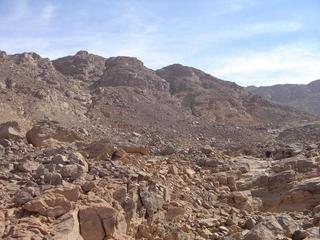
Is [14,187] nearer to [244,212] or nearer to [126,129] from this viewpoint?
[244,212]

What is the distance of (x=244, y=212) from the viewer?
927 centimetres

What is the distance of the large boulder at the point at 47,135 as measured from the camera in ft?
40.1

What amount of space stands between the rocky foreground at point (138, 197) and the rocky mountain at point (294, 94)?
6300 cm

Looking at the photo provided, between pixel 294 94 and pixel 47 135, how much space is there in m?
73.3

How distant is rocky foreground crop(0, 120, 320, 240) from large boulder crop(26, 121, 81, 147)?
36 mm

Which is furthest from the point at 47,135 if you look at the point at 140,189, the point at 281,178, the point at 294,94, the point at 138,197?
the point at 294,94

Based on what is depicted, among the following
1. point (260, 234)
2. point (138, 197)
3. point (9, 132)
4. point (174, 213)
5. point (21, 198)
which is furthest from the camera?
point (9, 132)

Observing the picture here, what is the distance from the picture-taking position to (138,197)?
799 cm

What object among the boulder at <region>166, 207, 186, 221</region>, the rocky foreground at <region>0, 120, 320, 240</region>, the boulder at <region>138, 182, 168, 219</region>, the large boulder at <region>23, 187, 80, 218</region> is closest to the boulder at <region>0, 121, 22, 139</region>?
the rocky foreground at <region>0, 120, 320, 240</region>

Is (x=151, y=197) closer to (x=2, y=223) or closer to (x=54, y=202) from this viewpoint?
(x=54, y=202)

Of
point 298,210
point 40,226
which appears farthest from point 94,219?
point 298,210

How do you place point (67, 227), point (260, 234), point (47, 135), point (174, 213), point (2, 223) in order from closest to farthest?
1. point (2, 223)
2. point (67, 227)
3. point (260, 234)
4. point (174, 213)
5. point (47, 135)

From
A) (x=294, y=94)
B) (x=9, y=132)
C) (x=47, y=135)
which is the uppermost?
(x=294, y=94)

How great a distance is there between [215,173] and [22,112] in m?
14.3
